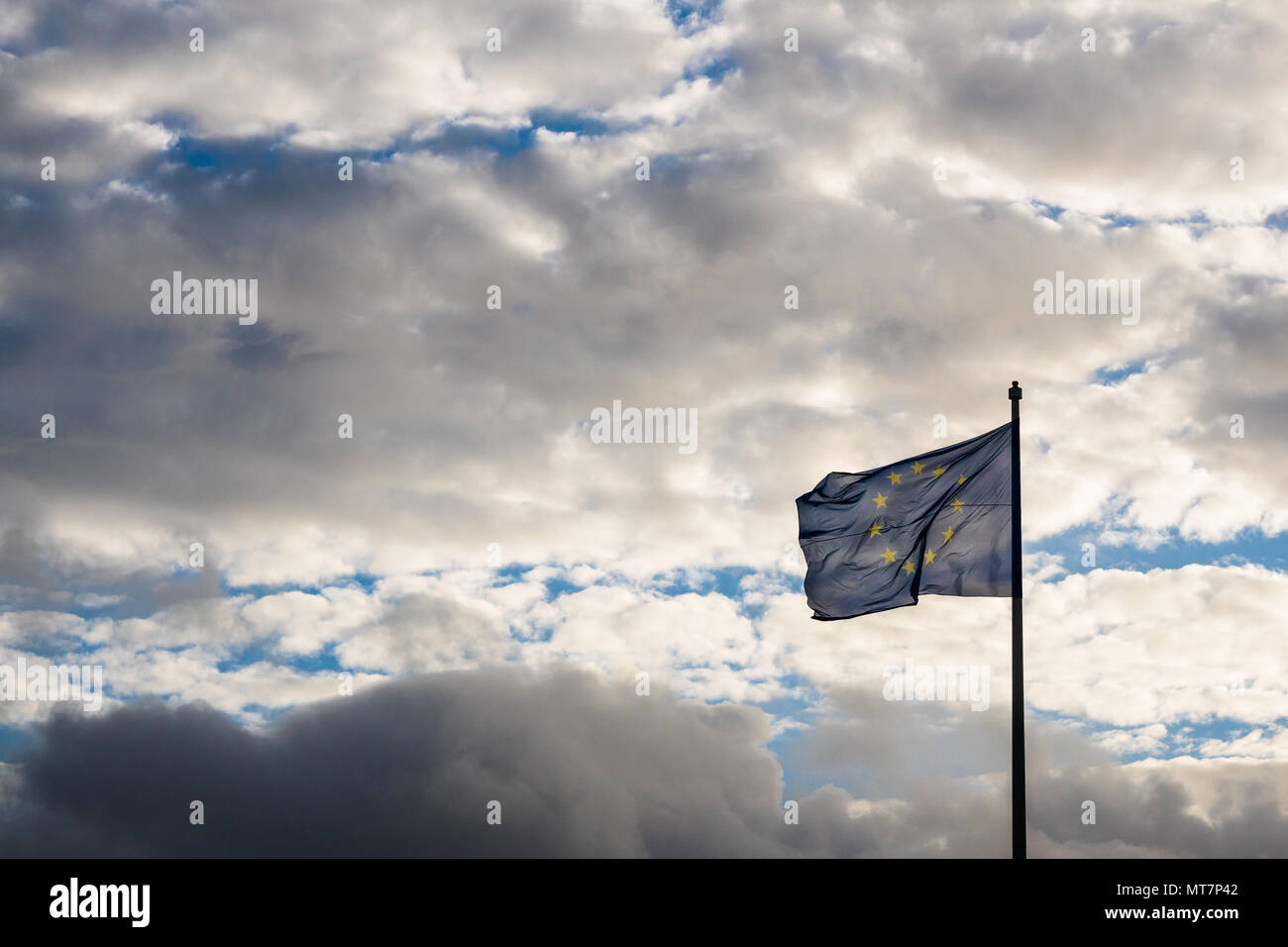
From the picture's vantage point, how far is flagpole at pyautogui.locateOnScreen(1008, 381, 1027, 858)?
28734mm

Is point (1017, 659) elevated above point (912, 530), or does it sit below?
below

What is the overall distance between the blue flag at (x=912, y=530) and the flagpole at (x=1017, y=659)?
31 centimetres

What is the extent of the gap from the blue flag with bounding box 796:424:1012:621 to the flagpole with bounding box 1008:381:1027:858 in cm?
31

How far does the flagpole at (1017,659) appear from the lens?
28734 mm

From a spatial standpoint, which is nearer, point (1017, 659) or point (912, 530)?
point (1017, 659)

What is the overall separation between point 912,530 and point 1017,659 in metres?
4.38

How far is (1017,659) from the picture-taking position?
1180 inches
